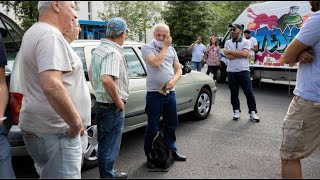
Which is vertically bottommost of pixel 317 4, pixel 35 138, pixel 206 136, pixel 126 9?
pixel 206 136

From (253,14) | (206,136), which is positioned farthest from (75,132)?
(253,14)

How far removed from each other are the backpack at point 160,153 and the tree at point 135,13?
46.1ft

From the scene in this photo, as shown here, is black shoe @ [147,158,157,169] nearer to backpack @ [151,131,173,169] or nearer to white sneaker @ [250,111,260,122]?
backpack @ [151,131,173,169]

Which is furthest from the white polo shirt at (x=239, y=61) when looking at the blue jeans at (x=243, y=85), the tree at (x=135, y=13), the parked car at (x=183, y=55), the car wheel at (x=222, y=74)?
A: the tree at (x=135, y=13)

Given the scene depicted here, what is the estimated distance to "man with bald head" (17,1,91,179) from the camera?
195 cm

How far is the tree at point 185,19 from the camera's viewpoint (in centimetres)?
2684

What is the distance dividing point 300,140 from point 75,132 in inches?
63.7

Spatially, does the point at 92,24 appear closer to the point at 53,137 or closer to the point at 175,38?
the point at 175,38

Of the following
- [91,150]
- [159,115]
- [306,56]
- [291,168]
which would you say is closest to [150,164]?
[159,115]

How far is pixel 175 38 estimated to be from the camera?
2741 cm

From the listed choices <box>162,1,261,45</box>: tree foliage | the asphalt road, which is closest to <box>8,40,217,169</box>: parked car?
the asphalt road

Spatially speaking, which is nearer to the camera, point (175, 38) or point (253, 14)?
point (253, 14)

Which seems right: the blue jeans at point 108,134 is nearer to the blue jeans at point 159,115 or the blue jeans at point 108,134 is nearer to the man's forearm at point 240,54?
the blue jeans at point 159,115

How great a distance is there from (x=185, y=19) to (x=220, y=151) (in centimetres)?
2318
